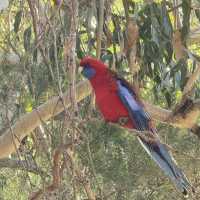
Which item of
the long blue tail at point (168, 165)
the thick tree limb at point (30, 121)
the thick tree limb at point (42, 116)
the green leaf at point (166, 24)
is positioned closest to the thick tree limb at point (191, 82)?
the green leaf at point (166, 24)

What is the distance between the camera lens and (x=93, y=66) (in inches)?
95.2

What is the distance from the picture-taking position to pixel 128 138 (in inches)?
154

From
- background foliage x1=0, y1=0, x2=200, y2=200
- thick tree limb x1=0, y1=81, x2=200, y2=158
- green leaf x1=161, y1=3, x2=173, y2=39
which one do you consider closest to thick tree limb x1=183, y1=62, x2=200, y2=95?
background foliage x1=0, y1=0, x2=200, y2=200

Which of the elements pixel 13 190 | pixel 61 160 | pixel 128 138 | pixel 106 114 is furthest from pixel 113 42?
pixel 13 190

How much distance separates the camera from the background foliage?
5.92 ft

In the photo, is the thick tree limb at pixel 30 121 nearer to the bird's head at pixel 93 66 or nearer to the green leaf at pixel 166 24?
the bird's head at pixel 93 66

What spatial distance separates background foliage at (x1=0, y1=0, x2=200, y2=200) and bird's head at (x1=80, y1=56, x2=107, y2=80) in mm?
87

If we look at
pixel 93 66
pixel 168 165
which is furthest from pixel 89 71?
pixel 168 165

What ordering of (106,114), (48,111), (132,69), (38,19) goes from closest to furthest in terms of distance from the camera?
(38,19) → (106,114) → (132,69) → (48,111)

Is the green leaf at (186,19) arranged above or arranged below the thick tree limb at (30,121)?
above

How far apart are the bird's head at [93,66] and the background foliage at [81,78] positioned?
87mm

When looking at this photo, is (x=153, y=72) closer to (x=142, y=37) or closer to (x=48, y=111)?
(x=142, y=37)

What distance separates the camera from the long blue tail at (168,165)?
1.98 metres

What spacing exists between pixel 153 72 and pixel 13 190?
1.95 meters
